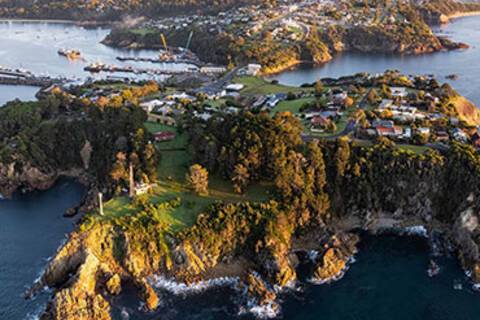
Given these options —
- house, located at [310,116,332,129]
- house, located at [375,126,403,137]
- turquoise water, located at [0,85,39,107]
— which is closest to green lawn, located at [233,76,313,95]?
house, located at [310,116,332,129]

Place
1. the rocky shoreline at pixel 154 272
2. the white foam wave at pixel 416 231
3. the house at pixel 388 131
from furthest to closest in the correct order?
the house at pixel 388 131, the white foam wave at pixel 416 231, the rocky shoreline at pixel 154 272

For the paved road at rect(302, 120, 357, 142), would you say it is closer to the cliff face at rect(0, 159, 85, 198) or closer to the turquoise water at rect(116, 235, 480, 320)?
the turquoise water at rect(116, 235, 480, 320)

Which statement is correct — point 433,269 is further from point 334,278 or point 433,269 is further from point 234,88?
point 234,88

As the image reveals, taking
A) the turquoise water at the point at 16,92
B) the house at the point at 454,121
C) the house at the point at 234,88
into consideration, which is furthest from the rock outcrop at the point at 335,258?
the turquoise water at the point at 16,92

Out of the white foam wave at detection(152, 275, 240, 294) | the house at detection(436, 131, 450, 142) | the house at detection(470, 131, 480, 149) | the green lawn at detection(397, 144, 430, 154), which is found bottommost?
the white foam wave at detection(152, 275, 240, 294)

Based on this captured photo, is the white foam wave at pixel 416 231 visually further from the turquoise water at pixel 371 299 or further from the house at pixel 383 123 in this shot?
the house at pixel 383 123
